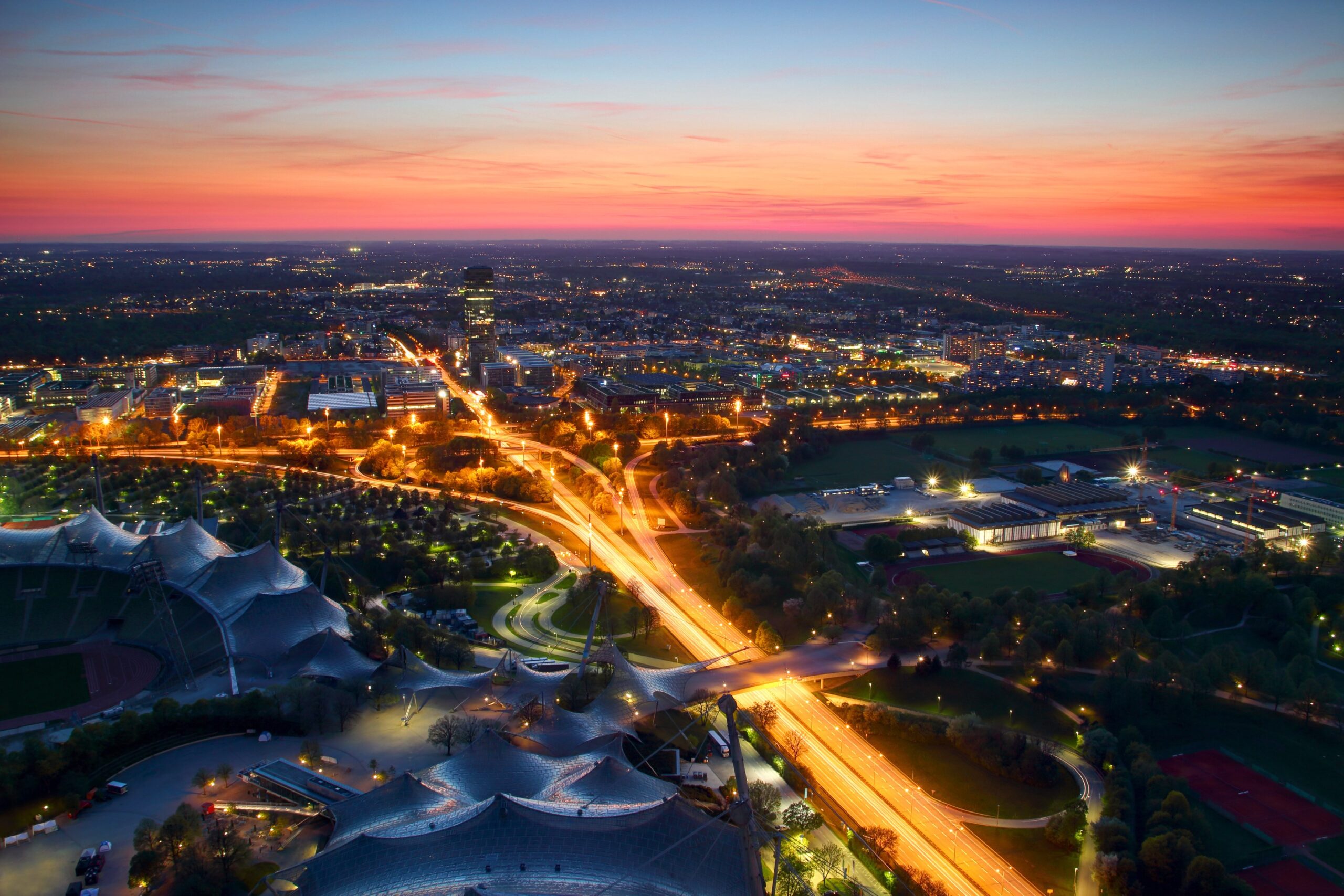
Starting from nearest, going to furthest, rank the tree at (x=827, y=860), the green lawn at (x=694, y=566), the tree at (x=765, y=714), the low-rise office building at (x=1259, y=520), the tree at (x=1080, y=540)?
the tree at (x=827, y=860)
the tree at (x=765, y=714)
the green lawn at (x=694, y=566)
the tree at (x=1080, y=540)
the low-rise office building at (x=1259, y=520)

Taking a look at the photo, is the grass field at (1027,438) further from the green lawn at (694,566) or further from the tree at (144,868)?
the tree at (144,868)

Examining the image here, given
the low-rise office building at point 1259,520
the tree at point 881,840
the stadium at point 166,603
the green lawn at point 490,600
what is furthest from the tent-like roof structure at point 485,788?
the low-rise office building at point 1259,520

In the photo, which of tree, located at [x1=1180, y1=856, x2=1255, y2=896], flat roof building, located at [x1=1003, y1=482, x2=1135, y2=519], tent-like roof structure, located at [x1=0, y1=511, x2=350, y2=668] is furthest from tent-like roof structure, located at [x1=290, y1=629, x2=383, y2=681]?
flat roof building, located at [x1=1003, y1=482, x2=1135, y2=519]

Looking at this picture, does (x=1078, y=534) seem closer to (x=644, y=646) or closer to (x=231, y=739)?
(x=644, y=646)

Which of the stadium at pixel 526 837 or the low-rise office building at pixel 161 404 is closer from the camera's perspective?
the stadium at pixel 526 837

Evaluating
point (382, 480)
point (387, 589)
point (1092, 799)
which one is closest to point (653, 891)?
point (1092, 799)

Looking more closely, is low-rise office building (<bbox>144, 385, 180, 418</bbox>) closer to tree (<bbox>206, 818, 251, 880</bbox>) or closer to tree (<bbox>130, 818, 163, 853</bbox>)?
tree (<bbox>130, 818, 163, 853</bbox>)
